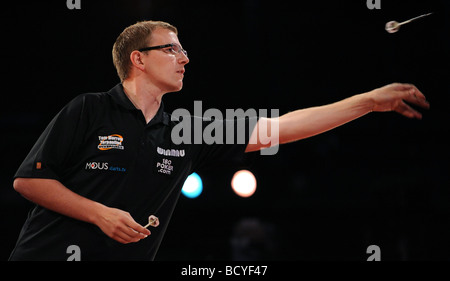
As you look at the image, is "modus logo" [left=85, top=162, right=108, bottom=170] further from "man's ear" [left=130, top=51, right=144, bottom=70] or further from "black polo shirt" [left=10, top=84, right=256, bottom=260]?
"man's ear" [left=130, top=51, right=144, bottom=70]

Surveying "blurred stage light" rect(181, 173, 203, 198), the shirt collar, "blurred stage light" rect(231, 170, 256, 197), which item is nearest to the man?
the shirt collar

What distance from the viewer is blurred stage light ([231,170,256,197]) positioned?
21.0 ft

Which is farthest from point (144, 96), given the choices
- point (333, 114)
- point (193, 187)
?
point (193, 187)

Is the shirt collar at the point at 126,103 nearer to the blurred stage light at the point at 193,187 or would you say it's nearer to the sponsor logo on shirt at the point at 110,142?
the sponsor logo on shirt at the point at 110,142

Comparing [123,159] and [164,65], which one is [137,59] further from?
[123,159]

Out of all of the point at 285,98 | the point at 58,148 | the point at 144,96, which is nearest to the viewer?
the point at 58,148

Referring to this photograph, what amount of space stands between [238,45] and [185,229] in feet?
7.85

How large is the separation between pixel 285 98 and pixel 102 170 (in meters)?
4.00

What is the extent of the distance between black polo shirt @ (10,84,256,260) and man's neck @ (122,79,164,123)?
5 centimetres

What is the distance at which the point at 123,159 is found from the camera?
200 centimetres

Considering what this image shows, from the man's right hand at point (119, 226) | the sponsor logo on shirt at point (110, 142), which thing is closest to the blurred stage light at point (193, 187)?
the sponsor logo on shirt at point (110, 142)

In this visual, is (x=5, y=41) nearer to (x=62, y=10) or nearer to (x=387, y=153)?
(x=62, y=10)

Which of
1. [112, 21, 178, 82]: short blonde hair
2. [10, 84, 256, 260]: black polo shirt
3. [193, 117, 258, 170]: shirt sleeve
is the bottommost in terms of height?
[10, 84, 256, 260]: black polo shirt

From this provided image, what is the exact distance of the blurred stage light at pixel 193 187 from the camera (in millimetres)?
6152
